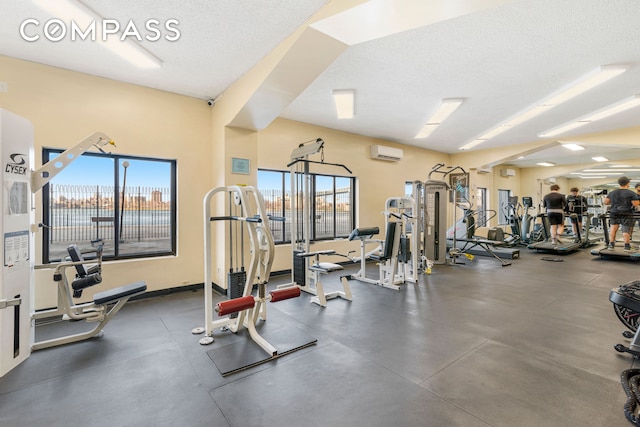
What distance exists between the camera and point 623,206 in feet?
21.9

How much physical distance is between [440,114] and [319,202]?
283cm

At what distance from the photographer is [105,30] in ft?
8.73

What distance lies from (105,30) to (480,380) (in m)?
4.32

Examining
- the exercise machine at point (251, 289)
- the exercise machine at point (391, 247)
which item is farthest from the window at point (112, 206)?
the exercise machine at point (391, 247)

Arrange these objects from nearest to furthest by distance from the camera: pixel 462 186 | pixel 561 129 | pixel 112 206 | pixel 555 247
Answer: pixel 112 206 < pixel 561 129 < pixel 555 247 < pixel 462 186

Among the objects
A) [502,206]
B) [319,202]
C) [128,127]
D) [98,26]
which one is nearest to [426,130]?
[319,202]

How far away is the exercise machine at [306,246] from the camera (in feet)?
12.5

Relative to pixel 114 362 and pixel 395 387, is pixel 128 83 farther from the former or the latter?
pixel 395 387

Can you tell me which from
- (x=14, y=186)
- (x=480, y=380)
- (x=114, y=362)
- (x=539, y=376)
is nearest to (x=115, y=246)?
(x=14, y=186)

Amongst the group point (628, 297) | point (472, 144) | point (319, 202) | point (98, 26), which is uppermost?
point (472, 144)

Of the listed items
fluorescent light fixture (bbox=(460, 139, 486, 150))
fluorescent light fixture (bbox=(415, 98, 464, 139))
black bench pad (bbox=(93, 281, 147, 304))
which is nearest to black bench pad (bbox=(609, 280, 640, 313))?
fluorescent light fixture (bbox=(415, 98, 464, 139))

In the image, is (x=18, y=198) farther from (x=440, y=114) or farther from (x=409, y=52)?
(x=440, y=114)

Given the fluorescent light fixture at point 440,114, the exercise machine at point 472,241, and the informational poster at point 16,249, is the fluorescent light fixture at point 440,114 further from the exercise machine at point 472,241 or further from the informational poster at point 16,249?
the informational poster at point 16,249

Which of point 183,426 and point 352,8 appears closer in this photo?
point 183,426
